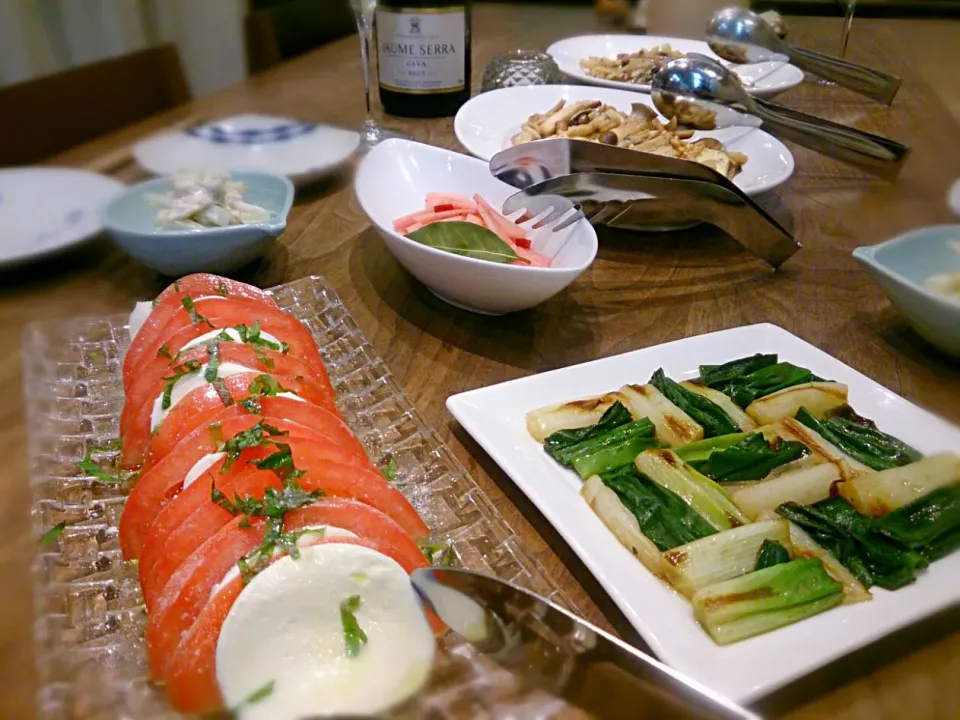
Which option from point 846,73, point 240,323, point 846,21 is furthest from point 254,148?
point 846,21

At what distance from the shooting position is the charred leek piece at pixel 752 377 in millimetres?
951

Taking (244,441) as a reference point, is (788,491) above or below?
below

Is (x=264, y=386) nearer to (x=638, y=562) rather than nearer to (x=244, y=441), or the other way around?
(x=244, y=441)

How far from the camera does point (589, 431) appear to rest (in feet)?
2.82

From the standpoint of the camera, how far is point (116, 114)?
5.13 ft

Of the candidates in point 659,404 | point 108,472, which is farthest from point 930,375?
point 108,472

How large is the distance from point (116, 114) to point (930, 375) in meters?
1.67

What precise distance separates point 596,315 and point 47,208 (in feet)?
2.97

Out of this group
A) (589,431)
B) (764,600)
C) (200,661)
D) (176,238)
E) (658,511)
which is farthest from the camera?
(176,238)

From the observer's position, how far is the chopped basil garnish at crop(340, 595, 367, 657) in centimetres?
57

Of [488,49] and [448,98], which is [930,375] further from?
[488,49]

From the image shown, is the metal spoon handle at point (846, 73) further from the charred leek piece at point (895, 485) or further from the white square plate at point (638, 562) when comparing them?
the charred leek piece at point (895, 485)

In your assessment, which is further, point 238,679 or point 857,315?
point 857,315

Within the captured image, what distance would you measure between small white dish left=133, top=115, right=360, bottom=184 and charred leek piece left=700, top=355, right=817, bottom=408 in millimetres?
915
